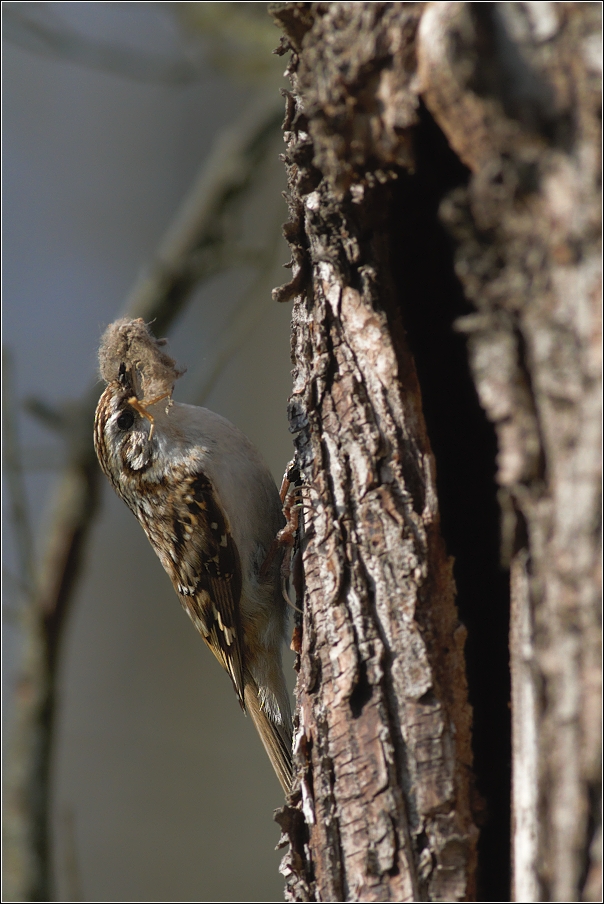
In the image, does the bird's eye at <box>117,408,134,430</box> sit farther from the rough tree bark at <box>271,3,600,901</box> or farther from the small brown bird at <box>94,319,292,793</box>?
the rough tree bark at <box>271,3,600,901</box>

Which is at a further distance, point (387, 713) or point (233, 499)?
point (233, 499)

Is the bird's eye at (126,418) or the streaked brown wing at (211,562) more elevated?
the bird's eye at (126,418)

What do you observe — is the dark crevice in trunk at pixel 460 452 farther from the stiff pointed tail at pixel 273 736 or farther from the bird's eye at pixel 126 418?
the bird's eye at pixel 126 418

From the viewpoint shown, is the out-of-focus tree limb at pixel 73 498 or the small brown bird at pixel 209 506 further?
the out-of-focus tree limb at pixel 73 498

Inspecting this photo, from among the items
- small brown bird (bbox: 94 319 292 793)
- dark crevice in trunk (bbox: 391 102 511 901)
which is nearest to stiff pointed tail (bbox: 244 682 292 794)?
small brown bird (bbox: 94 319 292 793)

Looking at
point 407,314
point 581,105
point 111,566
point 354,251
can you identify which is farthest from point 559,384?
point 111,566

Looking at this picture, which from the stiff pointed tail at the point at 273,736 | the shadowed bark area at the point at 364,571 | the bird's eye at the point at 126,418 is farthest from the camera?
the bird's eye at the point at 126,418

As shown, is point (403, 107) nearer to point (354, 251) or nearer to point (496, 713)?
point (354, 251)

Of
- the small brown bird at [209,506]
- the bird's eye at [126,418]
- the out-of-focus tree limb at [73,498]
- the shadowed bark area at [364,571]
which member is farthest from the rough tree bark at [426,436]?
the out-of-focus tree limb at [73,498]

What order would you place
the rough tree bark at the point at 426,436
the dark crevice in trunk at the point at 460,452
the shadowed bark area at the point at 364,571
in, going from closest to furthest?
the rough tree bark at the point at 426,436 → the shadowed bark area at the point at 364,571 → the dark crevice in trunk at the point at 460,452
